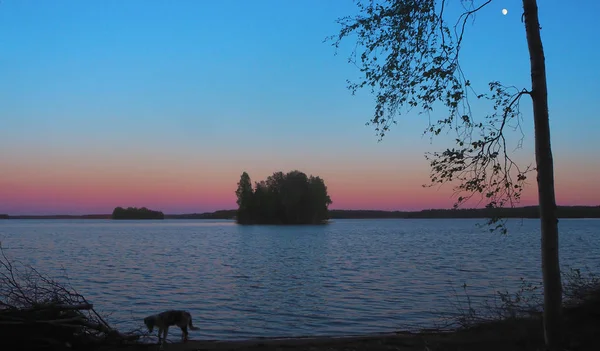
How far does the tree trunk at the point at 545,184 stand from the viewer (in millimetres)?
7367

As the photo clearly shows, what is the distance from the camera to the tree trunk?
7367mm

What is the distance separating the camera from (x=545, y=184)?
7422mm

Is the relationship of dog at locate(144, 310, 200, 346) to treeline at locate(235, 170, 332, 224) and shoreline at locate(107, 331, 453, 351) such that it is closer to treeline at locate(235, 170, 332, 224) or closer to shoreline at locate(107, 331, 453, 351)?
shoreline at locate(107, 331, 453, 351)

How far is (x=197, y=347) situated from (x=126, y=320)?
6.16 metres

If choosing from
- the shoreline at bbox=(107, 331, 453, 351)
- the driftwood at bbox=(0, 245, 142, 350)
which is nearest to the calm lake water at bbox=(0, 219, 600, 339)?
the shoreline at bbox=(107, 331, 453, 351)

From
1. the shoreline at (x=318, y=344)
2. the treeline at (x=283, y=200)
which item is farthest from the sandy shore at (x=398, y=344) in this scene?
the treeline at (x=283, y=200)

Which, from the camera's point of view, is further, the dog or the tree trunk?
the dog

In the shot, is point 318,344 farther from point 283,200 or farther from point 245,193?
point 245,193

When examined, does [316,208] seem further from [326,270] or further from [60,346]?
[60,346]

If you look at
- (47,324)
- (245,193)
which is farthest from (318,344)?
(245,193)

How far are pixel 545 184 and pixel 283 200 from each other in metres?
117

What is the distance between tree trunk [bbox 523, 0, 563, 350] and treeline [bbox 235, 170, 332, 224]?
114 meters

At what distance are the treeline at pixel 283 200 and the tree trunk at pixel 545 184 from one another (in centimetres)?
11432

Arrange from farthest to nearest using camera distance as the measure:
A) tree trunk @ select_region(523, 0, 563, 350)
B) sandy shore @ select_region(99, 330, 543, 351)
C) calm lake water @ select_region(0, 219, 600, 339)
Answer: calm lake water @ select_region(0, 219, 600, 339), sandy shore @ select_region(99, 330, 543, 351), tree trunk @ select_region(523, 0, 563, 350)
